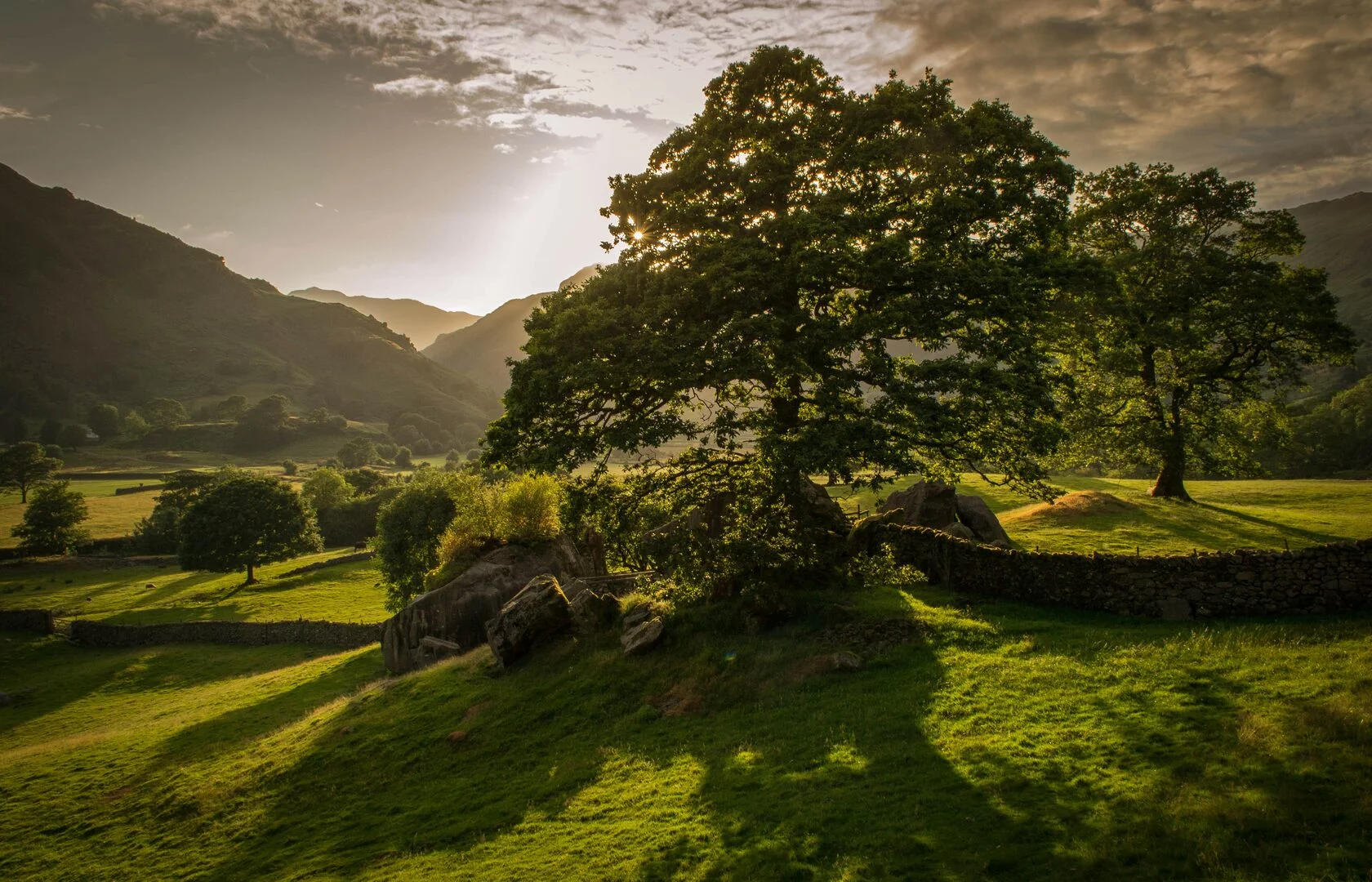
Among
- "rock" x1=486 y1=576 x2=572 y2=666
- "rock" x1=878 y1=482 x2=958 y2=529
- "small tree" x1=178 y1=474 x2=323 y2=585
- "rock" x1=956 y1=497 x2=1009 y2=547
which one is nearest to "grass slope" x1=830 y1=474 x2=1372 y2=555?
"rock" x1=956 y1=497 x2=1009 y2=547

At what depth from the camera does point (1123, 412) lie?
40.0 metres

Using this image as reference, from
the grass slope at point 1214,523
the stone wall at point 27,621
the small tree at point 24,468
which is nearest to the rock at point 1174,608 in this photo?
the grass slope at point 1214,523

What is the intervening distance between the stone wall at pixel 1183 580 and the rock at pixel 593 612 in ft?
46.8

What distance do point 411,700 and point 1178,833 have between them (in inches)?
1030

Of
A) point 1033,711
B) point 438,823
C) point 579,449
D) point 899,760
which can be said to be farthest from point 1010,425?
point 438,823

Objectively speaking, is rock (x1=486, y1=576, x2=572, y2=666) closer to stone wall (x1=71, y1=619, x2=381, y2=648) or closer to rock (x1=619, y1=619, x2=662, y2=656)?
rock (x1=619, y1=619, x2=662, y2=656)

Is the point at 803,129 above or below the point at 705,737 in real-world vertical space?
above

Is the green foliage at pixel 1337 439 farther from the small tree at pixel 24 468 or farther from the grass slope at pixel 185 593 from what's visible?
the small tree at pixel 24 468

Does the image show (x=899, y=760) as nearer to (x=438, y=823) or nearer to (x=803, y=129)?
(x=438, y=823)

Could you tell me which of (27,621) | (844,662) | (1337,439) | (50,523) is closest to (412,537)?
(27,621)

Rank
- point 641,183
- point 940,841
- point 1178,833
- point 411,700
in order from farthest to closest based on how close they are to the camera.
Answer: point 411,700, point 641,183, point 940,841, point 1178,833

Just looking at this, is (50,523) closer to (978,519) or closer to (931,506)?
(931,506)

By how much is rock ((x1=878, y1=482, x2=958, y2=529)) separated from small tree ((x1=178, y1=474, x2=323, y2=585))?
80.8 metres

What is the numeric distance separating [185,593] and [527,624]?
70.1 meters
